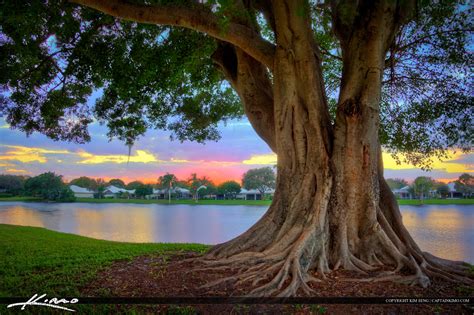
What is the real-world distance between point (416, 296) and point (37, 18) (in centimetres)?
841

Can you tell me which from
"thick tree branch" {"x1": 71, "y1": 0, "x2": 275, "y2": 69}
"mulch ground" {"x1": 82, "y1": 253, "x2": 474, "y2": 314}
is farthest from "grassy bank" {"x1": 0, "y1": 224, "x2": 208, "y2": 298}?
"thick tree branch" {"x1": 71, "y1": 0, "x2": 275, "y2": 69}

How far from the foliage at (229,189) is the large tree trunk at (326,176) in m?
68.5

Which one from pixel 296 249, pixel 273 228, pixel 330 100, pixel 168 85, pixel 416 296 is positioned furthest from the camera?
pixel 330 100

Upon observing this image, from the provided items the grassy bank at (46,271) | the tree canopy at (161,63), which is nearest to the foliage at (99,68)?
the tree canopy at (161,63)

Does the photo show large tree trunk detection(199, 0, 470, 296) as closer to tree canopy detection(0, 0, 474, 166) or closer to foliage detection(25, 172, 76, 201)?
tree canopy detection(0, 0, 474, 166)

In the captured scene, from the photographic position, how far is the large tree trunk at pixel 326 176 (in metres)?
5.72

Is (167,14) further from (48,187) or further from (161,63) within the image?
(48,187)

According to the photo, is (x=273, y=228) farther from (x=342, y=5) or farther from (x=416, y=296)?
(x=342, y=5)

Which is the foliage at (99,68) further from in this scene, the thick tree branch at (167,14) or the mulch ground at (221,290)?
the mulch ground at (221,290)

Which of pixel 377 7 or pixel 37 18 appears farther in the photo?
pixel 37 18

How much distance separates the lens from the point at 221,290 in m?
4.79

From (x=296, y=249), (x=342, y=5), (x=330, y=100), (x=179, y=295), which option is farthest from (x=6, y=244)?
(x=342, y=5)

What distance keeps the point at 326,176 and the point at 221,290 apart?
8.71ft

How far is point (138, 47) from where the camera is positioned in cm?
863
